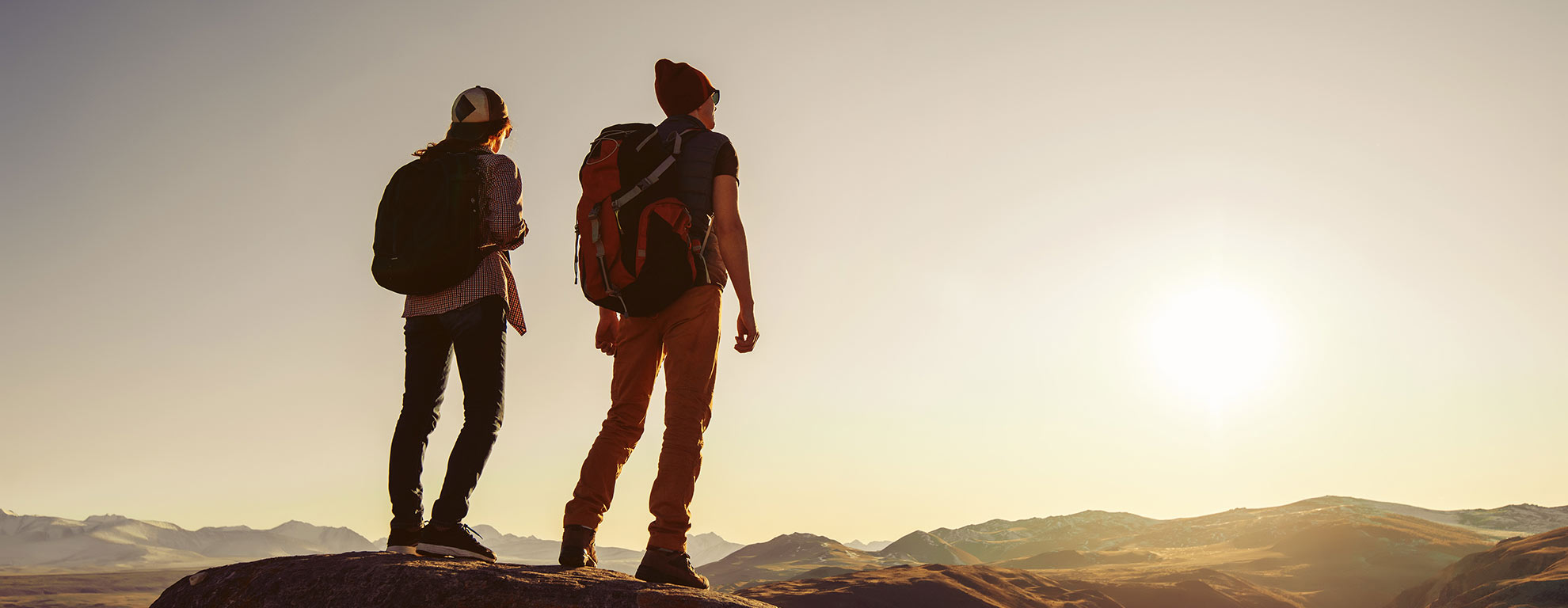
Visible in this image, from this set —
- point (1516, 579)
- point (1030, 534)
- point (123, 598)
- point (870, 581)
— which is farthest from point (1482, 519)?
point (123, 598)

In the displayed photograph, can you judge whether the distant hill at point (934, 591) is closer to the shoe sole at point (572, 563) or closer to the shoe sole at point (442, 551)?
the shoe sole at point (572, 563)

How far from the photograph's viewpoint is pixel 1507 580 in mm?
38000

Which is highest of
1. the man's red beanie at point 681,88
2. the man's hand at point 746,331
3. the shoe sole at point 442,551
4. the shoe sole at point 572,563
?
the man's red beanie at point 681,88

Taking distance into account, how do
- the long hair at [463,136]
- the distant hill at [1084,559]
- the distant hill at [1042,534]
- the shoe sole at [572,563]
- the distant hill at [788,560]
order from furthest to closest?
the distant hill at [1042,534]
the distant hill at [788,560]
the distant hill at [1084,559]
the long hair at [463,136]
the shoe sole at [572,563]

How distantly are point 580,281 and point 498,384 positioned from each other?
59cm

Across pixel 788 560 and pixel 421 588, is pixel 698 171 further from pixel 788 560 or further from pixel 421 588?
pixel 788 560

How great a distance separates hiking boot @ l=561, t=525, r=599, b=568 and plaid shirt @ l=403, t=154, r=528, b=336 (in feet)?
3.20

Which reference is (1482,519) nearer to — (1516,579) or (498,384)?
(1516,579)

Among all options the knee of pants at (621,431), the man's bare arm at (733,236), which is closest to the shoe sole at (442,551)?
the knee of pants at (621,431)

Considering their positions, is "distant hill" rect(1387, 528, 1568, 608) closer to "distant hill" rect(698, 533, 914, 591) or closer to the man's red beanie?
the man's red beanie

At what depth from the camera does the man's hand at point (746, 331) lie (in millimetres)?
3949

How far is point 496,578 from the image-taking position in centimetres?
331

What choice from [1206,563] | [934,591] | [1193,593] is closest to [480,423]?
[934,591]

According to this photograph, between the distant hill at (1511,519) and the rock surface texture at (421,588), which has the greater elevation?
the distant hill at (1511,519)
